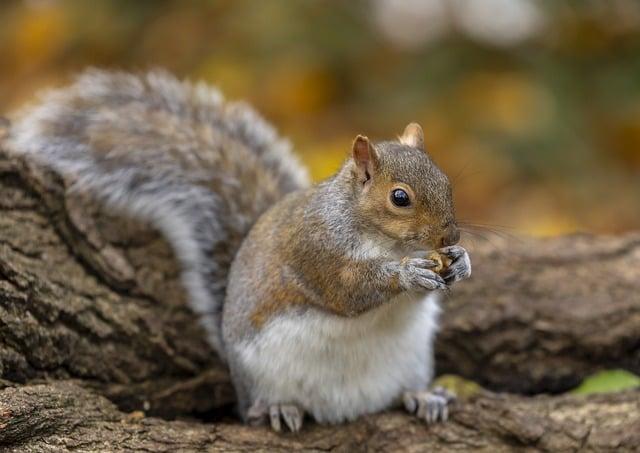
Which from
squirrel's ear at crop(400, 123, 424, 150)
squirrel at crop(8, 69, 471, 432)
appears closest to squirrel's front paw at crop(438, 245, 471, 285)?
squirrel at crop(8, 69, 471, 432)

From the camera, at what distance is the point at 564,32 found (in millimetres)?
5098

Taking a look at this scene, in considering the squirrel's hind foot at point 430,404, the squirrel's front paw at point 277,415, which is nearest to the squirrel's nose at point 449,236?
the squirrel's hind foot at point 430,404

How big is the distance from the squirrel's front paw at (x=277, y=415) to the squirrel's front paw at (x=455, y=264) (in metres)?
0.58

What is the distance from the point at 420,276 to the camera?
217cm

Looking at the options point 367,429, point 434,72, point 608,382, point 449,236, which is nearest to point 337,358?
point 367,429

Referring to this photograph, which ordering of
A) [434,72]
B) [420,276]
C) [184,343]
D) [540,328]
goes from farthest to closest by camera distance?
1. [434,72]
2. [540,328]
3. [184,343]
4. [420,276]

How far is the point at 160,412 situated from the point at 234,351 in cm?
29

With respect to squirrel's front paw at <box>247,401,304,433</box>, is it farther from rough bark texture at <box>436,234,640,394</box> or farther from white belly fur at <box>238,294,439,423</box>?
rough bark texture at <box>436,234,640,394</box>

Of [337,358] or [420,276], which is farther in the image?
[337,358]

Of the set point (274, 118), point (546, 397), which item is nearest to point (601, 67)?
point (274, 118)

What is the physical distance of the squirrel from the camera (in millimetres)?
2271

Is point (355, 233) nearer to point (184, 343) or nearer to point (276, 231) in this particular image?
point (276, 231)

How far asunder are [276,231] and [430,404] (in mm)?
659

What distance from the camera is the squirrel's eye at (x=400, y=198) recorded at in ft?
7.22
